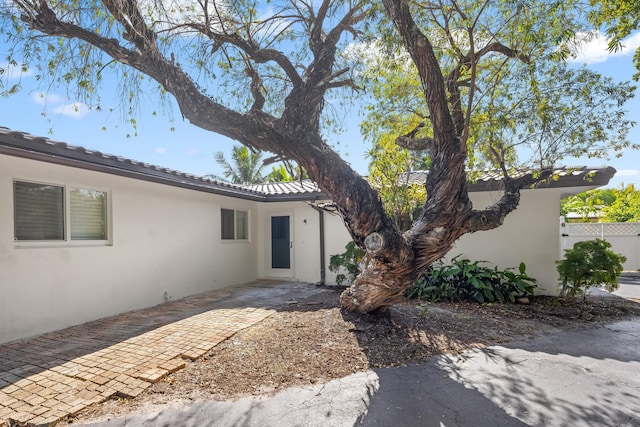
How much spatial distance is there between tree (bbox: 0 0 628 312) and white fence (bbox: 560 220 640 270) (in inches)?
420

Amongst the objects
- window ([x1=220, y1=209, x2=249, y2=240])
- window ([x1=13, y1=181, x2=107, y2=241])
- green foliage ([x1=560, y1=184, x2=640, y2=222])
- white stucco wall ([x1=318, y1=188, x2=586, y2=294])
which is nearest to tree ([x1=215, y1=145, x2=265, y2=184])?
window ([x1=220, y1=209, x2=249, y2=240])

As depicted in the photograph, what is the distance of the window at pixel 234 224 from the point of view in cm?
1070

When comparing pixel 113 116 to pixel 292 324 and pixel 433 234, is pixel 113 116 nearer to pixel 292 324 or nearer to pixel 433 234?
pixel 292 324

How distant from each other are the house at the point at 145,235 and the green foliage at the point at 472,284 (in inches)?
26.1

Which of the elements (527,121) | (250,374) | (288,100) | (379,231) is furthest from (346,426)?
(527,121)

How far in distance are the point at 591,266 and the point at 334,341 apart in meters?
5.86

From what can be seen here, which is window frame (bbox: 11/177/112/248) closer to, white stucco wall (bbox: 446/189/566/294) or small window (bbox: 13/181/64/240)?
small window (bbox: 13/181/64/240)

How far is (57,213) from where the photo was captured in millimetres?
6199

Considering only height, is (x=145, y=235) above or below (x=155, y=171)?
below

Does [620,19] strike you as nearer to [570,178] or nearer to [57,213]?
[570,178]

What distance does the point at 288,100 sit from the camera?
18.0 feet

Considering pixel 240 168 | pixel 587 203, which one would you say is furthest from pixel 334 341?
pixel 587 203

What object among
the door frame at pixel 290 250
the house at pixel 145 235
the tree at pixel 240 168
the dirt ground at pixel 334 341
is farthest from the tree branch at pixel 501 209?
the tree at pixel 240 168

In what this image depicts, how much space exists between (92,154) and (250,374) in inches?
172
